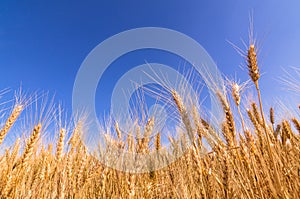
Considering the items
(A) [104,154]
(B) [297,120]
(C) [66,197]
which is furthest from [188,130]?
(B) [297,120]

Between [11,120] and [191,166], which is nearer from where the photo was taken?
[191,166]

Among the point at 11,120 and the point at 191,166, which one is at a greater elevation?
the point at 11,120

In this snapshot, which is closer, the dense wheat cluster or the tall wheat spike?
the dense wheat cluster

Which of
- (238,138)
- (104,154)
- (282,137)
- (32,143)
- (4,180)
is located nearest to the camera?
(238,138)

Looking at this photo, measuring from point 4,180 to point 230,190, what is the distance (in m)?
2.22

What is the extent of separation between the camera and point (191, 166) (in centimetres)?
225

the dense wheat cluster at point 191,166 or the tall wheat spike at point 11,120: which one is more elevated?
the tall wheat spike at point 11,120

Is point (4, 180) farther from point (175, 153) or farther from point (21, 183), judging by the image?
point (175, 153)

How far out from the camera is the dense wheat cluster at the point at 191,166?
1.68 m

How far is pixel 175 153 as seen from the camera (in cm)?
273

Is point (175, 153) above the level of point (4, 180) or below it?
above

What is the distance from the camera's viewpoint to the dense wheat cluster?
66.2 inches

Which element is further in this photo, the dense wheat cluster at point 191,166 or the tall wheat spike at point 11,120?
the tall wheat spike at point 11,120

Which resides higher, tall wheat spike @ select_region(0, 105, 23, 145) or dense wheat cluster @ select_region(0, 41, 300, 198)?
tall wheat spike @ select_region(0, 105, 23, 145)
